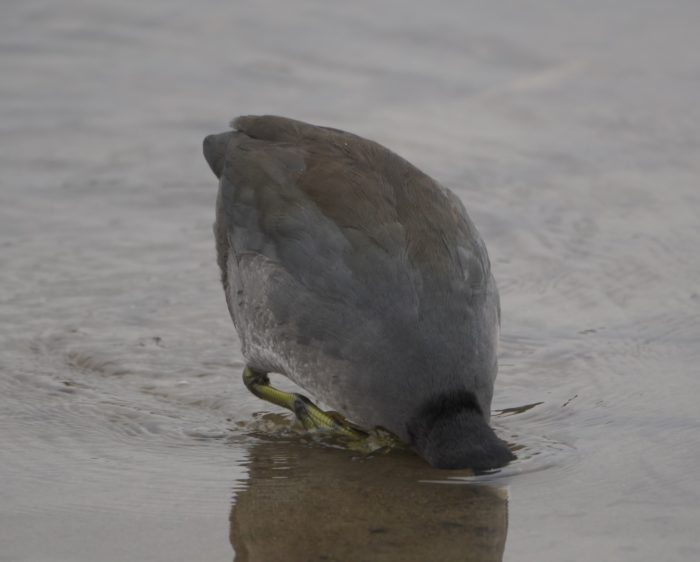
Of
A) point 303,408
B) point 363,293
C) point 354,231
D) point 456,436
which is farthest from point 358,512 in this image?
point 354,231

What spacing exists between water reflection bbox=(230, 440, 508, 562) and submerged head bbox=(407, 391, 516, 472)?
5.3 inches

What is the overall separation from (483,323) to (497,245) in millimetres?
2400

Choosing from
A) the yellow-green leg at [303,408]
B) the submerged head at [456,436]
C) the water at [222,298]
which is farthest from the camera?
the yellow-green leg at [303,408]

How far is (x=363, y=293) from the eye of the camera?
18.2 ft

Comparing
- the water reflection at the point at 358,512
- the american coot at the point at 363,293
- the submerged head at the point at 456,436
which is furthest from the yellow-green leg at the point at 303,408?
the submerged head at the point at 456,436

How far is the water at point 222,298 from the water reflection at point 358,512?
1cm

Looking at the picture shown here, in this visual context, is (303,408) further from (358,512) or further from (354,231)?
(358,512)

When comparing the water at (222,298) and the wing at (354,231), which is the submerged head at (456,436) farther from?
the wing at (354,231)

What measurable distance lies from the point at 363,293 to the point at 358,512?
2.92 ft

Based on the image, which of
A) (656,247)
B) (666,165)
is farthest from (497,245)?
(666,165)

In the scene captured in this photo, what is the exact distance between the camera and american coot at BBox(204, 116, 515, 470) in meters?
5.38

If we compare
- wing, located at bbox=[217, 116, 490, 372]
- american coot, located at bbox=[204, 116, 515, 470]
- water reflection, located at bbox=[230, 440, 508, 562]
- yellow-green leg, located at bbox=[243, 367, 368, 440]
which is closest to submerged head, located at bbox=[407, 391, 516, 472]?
american coot, located at bbox=[204, 116, 515, 470]

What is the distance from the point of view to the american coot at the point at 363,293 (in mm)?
5375

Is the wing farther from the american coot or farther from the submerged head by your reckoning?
the submerged head
